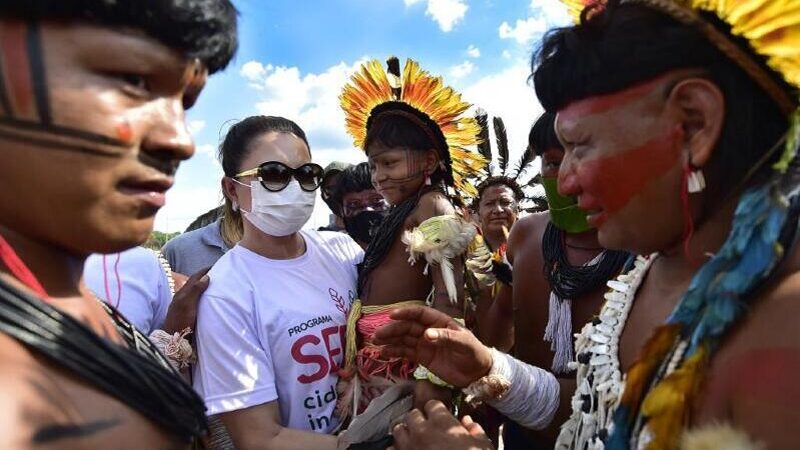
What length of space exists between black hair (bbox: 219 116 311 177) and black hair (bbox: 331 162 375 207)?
2.11 m

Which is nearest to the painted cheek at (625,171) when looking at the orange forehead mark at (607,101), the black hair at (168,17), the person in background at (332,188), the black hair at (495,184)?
the orange forehead mark at (607,101)

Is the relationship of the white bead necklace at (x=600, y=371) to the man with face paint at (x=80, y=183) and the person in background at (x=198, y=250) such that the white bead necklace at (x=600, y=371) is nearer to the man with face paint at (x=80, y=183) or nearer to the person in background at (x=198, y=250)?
the man with face paint at (x=80, y=183)

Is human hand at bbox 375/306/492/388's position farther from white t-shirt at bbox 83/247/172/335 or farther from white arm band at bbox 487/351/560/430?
white t-shirt at bbox 83/247/172/335

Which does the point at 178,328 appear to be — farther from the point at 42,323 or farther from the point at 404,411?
the point at 42,323

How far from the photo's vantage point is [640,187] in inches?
52.8

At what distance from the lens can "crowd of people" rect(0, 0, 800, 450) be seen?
3.05ft

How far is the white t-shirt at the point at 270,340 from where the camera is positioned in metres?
2.18

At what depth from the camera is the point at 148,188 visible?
3.43 ft

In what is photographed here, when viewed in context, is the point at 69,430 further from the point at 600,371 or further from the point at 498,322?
the point at 498,322

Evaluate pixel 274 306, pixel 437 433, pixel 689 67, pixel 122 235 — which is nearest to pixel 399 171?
pixel 274 306

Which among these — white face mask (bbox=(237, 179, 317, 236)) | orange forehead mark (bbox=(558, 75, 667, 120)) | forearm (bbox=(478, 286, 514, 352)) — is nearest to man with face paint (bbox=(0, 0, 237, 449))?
orange forehead mark (bbox=(558, 75, 667, 120))

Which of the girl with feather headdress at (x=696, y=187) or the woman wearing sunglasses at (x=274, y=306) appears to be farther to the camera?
the woman wearing sunglasses at (x=274, y=306)

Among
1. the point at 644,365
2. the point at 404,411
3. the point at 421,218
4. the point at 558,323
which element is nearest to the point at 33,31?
the point at 644,365

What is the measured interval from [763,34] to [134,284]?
7.92ft
